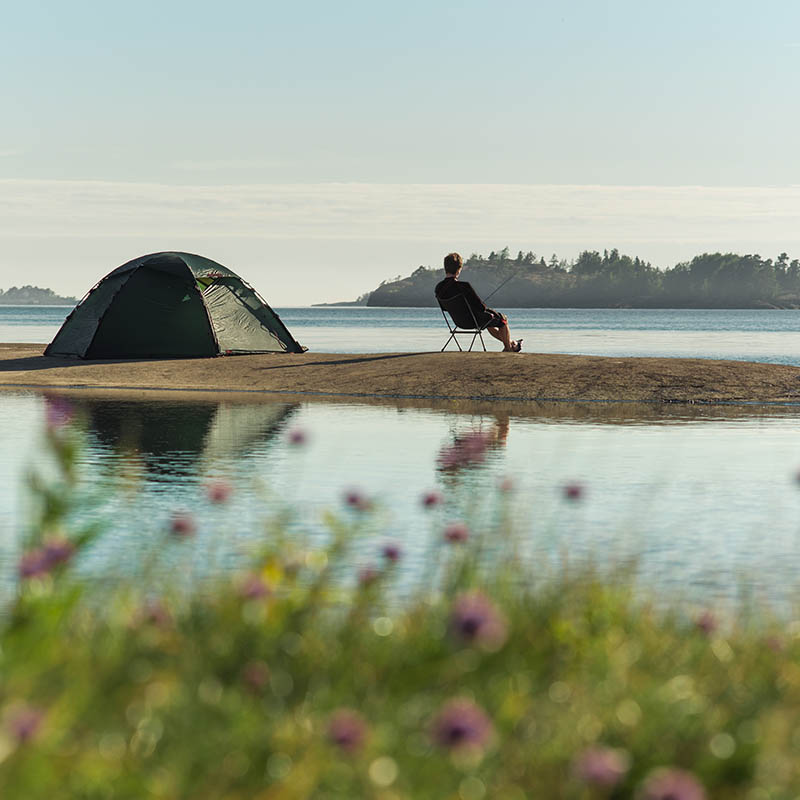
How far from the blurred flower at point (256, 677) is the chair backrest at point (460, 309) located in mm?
17500

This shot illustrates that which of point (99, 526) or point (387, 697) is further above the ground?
point (99, 526)

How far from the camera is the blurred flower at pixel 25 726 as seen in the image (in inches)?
101

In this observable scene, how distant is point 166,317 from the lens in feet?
83.9

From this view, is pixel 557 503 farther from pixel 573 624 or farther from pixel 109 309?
pixel 109 309

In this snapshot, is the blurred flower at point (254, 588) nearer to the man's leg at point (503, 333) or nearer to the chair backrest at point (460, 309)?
the chair backrest at point (460, 309)

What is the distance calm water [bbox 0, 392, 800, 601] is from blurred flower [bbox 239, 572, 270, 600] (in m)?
0.69

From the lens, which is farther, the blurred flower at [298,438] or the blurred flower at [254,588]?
the blurred flower at [298,438]

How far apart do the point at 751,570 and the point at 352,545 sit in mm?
2159

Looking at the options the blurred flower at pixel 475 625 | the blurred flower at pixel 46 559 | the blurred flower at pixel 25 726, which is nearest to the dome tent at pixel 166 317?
the blurred flower at pixel 46 559

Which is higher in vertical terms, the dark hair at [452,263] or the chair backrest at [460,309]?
the dark hair at [452,263]

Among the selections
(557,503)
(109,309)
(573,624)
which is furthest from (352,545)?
(109,309)

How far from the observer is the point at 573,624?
448cm

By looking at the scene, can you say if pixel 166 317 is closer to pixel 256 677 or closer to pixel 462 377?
pixel 462 377

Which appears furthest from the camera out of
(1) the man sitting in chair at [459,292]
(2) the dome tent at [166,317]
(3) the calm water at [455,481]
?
(2) the dome tent at [166,317]
